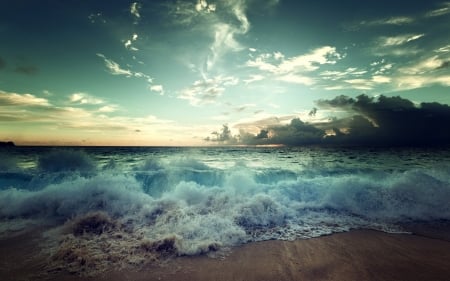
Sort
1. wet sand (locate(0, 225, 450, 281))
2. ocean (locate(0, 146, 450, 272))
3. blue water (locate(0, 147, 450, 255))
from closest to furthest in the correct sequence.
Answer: wet sand (locate(0, 225, 450, 281)) → ocean (locate(0, 146, 450, 272)) → blue water (locate(0, 147, 450, 255))

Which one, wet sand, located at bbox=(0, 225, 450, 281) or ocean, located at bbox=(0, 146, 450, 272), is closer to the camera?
wet sand, located at bbox=(0, 225, 450, 281)

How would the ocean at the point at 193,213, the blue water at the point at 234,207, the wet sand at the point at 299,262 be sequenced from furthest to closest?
the blue water at the point at 234,207
the ocean at the point at 193,213
the wet sand at the point at 299,262

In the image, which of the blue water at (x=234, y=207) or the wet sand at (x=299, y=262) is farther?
the blue water at (x=234, y=207)

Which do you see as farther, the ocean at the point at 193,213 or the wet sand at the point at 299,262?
the ocean at the point at 193,213

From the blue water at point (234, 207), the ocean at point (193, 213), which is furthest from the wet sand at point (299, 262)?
the blue water at point (234, 207)

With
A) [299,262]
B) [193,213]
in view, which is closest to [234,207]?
[193,213]

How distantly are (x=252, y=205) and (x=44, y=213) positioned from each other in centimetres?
788

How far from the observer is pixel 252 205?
8648mm

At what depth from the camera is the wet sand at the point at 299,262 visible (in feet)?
16.0

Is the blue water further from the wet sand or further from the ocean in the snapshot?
the wet sand

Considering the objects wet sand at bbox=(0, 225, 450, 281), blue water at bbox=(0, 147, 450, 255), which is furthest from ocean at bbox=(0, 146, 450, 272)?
wet sand at bbox=(0, 225, 450, 281)

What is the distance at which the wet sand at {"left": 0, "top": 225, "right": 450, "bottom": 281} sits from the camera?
193 inches

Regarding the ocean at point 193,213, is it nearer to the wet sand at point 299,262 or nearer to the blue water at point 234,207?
the blue water at point 234,207

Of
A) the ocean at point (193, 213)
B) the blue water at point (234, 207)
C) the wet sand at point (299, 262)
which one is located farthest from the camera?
the blue water at point (234, 207)
